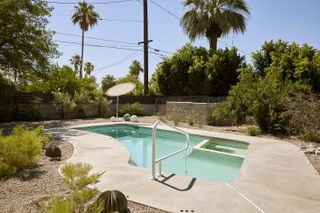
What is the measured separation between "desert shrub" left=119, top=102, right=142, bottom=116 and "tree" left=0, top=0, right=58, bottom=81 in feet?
17.7

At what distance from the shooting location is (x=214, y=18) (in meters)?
21.0

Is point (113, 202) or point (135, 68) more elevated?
point (135, 68)

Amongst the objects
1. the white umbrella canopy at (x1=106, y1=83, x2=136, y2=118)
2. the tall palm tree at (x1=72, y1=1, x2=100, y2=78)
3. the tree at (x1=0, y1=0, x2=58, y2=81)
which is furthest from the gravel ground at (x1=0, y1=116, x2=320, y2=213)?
the tall palm tree at (x1=72, y1=1, x2=100, y2=78)

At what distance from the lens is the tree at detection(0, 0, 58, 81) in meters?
13.2

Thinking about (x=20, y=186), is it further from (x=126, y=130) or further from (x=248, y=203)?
(x=126, y=130)

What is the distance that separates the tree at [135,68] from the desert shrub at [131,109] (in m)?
35.3

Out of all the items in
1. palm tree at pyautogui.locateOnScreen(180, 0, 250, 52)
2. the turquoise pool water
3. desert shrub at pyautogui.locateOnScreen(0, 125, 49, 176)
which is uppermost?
palm tree at pyautogui.locateOnScreen(180, 0, 250, 52)

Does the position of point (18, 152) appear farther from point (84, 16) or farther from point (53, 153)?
point (84, 16)

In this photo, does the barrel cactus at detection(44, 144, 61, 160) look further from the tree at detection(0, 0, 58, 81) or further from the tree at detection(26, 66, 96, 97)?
the tree at detection(26, 66, 96, 97)

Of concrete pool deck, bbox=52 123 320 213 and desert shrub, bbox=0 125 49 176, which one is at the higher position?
desert shrub, bbox=0 125 49 176

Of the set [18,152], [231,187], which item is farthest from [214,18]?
[18,152]

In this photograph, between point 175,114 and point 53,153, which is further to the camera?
point 175,114

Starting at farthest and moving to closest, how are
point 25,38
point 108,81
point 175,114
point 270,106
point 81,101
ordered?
point 108,81, point 81,101, point 175,114, point 25,38, point 270,106

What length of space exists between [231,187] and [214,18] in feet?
60.3
